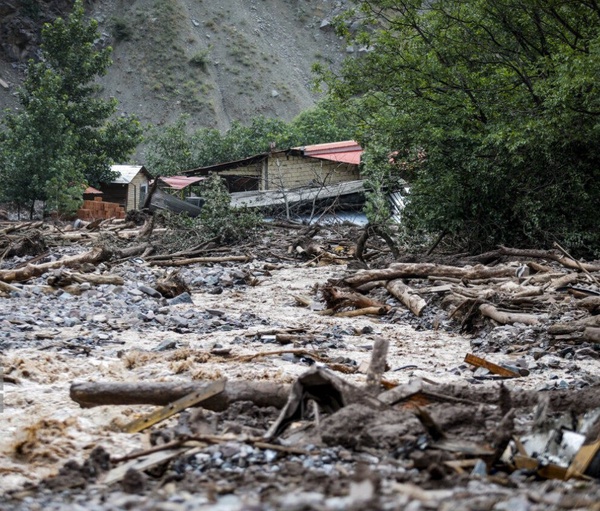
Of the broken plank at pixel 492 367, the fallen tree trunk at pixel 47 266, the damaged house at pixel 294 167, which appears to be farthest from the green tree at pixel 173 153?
the broken plank at pixel 492 367

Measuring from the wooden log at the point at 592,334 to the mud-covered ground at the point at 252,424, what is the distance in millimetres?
198

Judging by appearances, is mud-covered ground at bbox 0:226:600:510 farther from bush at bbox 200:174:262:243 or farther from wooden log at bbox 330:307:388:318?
bush at bbox 200:174:262:243

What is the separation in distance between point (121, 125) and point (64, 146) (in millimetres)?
6454

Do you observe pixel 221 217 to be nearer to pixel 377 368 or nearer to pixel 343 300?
pixel 343 300

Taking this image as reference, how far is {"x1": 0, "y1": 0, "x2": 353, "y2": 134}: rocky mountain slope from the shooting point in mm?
58219

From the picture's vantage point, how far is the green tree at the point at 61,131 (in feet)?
102

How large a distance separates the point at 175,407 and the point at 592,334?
409 cm

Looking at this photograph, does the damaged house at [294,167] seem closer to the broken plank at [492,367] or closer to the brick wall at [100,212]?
the brick wall at [100,212]

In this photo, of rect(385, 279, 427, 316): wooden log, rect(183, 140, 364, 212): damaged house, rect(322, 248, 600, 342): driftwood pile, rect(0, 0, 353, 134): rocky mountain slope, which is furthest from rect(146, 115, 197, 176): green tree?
rect(385, 279, 427, 316): wooden log

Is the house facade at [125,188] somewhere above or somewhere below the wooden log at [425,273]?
above

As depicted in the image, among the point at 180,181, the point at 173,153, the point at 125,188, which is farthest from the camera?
the point at 173,153

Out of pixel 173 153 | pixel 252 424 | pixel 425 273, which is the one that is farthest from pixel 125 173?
pixel 252 424

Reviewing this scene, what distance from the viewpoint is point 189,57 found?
60.3 metres

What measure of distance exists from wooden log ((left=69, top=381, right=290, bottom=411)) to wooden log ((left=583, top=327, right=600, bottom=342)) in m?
3.45
